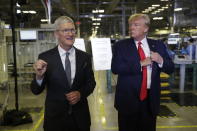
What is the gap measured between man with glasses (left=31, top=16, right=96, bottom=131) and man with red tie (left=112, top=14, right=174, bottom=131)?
53 cm

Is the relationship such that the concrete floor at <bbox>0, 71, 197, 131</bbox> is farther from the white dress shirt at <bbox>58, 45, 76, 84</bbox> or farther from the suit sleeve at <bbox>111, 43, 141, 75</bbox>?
the white dress shirt at <bbox>58, 45, 76, 84</bbox>

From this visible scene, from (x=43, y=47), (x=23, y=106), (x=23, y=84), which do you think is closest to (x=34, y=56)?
(x=43, y=47)

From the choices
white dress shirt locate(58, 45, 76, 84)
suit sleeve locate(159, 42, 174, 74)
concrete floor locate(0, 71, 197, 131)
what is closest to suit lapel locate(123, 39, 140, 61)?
suit sleeve locate(159, 42, 174, 74)

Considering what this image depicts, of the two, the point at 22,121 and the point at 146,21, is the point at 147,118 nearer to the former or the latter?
the point at 146,21

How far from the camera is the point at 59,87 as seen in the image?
Result: 1.96 meters

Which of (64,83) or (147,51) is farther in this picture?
(147,51)

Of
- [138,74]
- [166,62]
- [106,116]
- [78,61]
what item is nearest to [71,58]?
[78,61]

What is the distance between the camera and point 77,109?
2016mm

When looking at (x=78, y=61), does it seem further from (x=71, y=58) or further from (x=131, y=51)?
(x=131, y=51)

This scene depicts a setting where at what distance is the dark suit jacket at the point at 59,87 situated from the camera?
1951 millimetres

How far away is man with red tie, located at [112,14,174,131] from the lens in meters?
2.39

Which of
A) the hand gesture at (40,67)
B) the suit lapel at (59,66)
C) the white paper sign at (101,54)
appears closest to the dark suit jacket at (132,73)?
the suit lapel at (59,66)

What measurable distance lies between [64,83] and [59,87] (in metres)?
0.06

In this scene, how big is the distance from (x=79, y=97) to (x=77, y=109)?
0.43 feet
